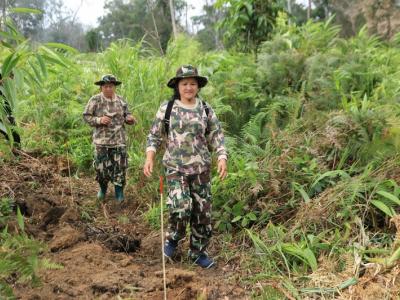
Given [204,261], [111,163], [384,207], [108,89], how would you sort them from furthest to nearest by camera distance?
[111,163], [108,89], [204,261], [384,207]

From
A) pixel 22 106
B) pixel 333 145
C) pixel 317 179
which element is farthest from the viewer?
pixel 22 106

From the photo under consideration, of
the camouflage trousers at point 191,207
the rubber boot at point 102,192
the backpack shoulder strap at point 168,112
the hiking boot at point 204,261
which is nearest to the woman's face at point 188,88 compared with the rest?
the backpack shoulder strap at point 168,112

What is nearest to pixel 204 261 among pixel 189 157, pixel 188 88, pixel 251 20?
pixel 189 157

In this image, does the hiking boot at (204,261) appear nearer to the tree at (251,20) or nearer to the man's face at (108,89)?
the man's face at (108,89)

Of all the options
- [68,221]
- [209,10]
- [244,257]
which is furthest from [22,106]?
[209,10]

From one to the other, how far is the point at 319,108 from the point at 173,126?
259 cm

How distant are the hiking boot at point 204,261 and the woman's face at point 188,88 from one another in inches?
54.7

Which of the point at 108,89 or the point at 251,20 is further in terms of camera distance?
the point at 251,20

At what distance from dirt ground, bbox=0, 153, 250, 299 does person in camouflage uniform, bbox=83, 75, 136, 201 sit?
38 cm

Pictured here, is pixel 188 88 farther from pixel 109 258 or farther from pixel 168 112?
pixel 109 258

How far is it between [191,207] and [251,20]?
4.93 m

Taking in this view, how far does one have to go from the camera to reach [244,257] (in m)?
3.73

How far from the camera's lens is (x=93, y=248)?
11.9ft

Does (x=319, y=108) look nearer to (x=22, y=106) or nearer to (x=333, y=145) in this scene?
(x=333, y=145)
